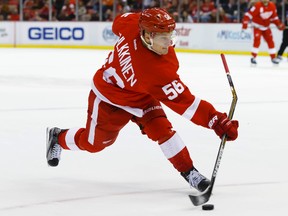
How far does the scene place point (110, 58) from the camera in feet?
12.9

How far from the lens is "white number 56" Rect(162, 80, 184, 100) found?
11.5 feet

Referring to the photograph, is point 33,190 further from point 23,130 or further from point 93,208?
point 23,130

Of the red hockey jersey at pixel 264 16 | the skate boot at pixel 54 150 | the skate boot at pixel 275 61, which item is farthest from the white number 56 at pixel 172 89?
the red hockey jersey at pixel 264 16

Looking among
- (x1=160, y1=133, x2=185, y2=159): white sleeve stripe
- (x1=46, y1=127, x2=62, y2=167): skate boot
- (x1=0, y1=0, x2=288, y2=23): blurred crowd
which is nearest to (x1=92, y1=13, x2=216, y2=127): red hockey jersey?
(x1=160, y1=133, x2=185, y2=159): white sleeve stripe

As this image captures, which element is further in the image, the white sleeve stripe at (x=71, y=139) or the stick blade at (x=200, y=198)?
the white sleeve stripe at (x=71, y=139)

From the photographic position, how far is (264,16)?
46.4 feet

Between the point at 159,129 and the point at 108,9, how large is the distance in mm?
15079

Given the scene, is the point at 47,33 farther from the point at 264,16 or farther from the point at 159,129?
the point at 159,129

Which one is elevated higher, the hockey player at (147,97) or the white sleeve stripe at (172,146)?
the hockey player at (147,97)

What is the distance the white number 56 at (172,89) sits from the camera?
11.5 feet

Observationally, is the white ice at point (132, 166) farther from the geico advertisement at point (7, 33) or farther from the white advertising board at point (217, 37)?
the geico advertisement at point (7, 33)

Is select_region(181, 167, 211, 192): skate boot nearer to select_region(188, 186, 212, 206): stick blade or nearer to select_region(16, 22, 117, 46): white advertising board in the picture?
select_region(188, 186, 212, 206): stick blade

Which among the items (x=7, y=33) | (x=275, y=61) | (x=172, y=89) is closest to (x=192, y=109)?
(x=172, y=89)

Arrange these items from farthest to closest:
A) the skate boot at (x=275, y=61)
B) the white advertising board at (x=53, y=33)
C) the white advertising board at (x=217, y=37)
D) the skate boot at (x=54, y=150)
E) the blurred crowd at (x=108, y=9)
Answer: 1. the white advertising board at (x=53, y=33)
2. the blurred crowd at (x=108, y=9)
3. the white advertising board at (x=217, y=37)
4. the skate boot at (x=275, y=61)
5. the skate boot at (x=54, y=150)
